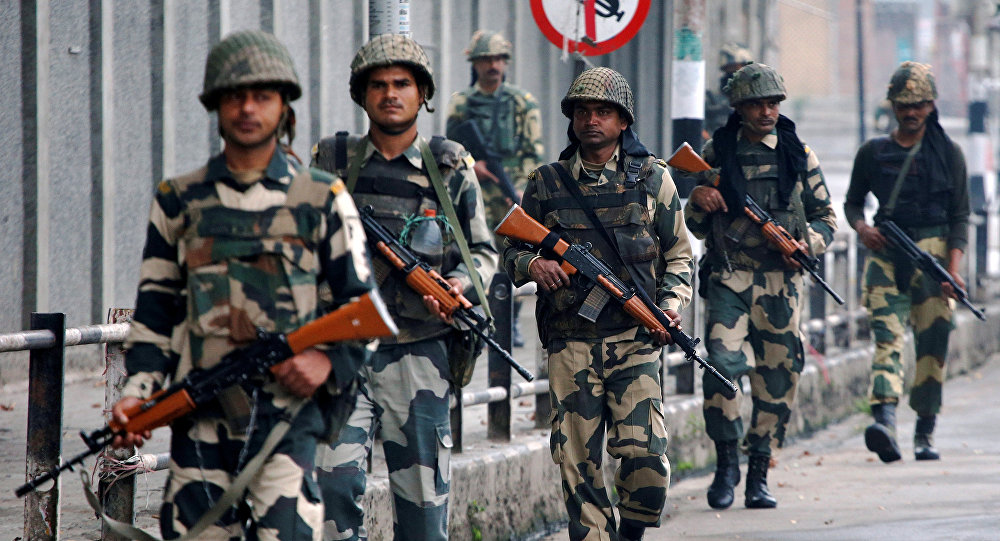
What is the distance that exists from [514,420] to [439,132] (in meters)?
4.96

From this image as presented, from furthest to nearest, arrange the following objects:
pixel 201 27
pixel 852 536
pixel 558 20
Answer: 1. pixel 201 27
2. pixel 558 20
3. pixel 852 536

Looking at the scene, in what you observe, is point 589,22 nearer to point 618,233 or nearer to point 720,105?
point 618,233

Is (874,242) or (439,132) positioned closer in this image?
(874,242)

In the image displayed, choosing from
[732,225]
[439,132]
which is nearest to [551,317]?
[732,225]

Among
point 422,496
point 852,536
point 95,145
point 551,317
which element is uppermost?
point 95,145

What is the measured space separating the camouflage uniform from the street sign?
2934 millimetres

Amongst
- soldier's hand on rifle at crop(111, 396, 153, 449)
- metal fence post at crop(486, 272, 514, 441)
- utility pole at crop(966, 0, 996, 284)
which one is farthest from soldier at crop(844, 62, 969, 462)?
utility pole at crop(966, 0, 996, 284)

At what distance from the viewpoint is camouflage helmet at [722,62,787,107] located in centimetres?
715

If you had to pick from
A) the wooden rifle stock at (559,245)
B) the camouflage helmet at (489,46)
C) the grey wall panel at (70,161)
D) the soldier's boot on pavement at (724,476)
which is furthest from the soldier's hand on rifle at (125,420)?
the camouflage helmet at (489,46)

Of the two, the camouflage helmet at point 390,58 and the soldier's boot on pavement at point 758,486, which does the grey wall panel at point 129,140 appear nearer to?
the soldier's boot on pavement at point 758,486

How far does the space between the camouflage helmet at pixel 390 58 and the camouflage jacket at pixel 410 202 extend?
0.23 meters

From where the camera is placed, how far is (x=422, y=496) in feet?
15.8

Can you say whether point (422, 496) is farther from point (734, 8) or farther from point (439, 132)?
point (734, 8)

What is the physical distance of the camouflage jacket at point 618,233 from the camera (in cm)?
564
